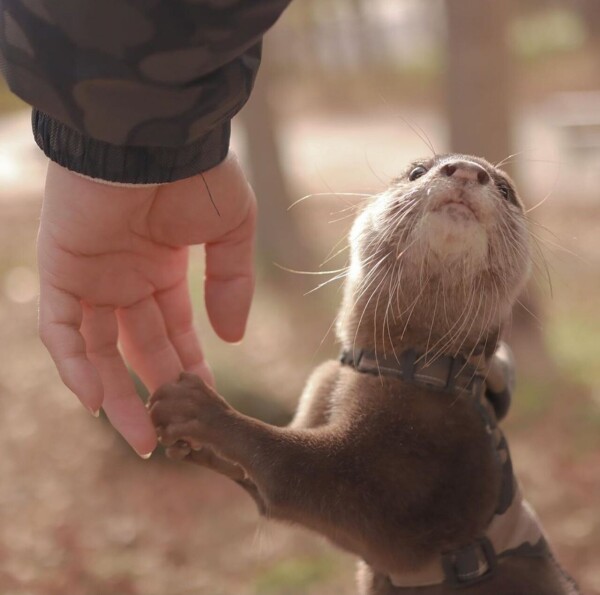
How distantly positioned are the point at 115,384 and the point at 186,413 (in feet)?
0.72

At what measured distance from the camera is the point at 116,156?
2.21m

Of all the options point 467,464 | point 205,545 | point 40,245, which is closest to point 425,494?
point 467,464

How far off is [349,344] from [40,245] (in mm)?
901

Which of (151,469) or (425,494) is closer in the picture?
(425,494)

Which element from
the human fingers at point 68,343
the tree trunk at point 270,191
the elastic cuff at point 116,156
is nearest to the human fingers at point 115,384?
the human fingers at point 68,343

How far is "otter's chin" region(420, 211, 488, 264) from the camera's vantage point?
2396mm

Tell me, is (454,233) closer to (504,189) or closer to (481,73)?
(504,189)

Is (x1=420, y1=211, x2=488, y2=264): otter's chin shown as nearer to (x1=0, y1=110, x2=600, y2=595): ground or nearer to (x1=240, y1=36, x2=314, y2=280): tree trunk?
(x1=0, y1=110, x2=600, y2=595): ground

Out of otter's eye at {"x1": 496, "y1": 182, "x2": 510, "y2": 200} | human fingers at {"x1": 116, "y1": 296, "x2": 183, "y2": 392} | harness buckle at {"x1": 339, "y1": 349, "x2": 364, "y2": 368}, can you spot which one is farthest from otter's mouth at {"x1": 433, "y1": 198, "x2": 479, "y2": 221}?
human fingers at {"x1": 116, "y1": 296, "x2": 183, "y2": 392}

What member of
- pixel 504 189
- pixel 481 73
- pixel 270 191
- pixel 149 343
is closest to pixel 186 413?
pixel 149 343

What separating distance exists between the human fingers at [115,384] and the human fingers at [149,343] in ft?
0.27

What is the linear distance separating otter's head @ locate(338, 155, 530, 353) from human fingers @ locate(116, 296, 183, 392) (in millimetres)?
511

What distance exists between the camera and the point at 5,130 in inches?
439

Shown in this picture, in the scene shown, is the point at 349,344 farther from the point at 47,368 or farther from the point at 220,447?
the point at 47,368
